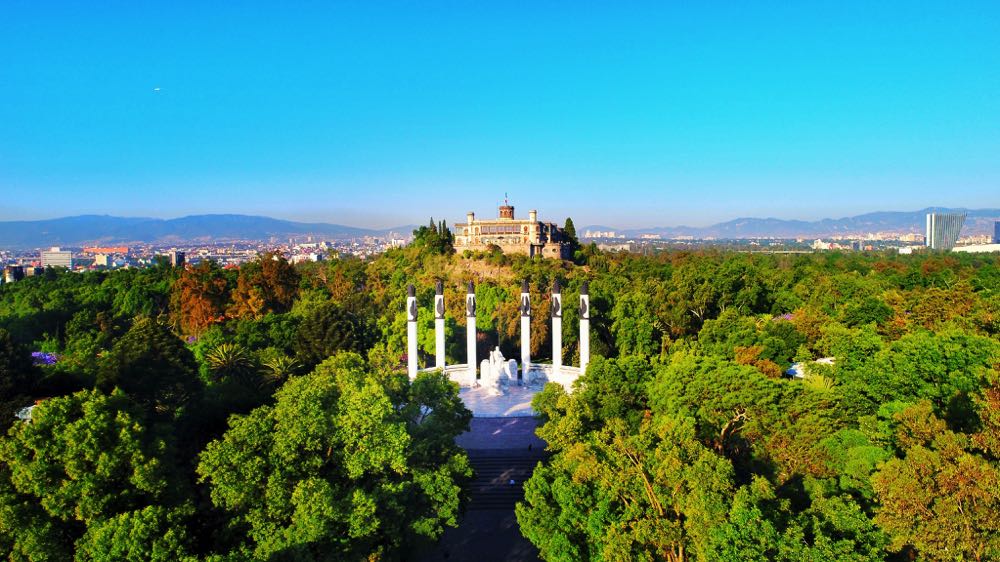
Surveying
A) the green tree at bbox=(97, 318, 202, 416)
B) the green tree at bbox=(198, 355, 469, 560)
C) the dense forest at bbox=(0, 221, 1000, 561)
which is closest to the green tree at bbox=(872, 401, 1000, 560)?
the dense forest at bbox=(0, 221, 1000, 561)

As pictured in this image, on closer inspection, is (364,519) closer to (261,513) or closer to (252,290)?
(261,513)

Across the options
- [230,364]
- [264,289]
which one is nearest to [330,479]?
[230,364]

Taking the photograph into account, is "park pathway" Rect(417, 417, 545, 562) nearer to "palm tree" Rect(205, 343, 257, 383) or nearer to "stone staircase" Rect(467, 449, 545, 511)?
"stone staircase" Rect(467, 449, 545, 511)

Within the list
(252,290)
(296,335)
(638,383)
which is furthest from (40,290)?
(638,383)

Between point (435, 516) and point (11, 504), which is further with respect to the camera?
point (435, 516)

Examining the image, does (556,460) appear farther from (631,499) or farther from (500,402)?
(500,402)
